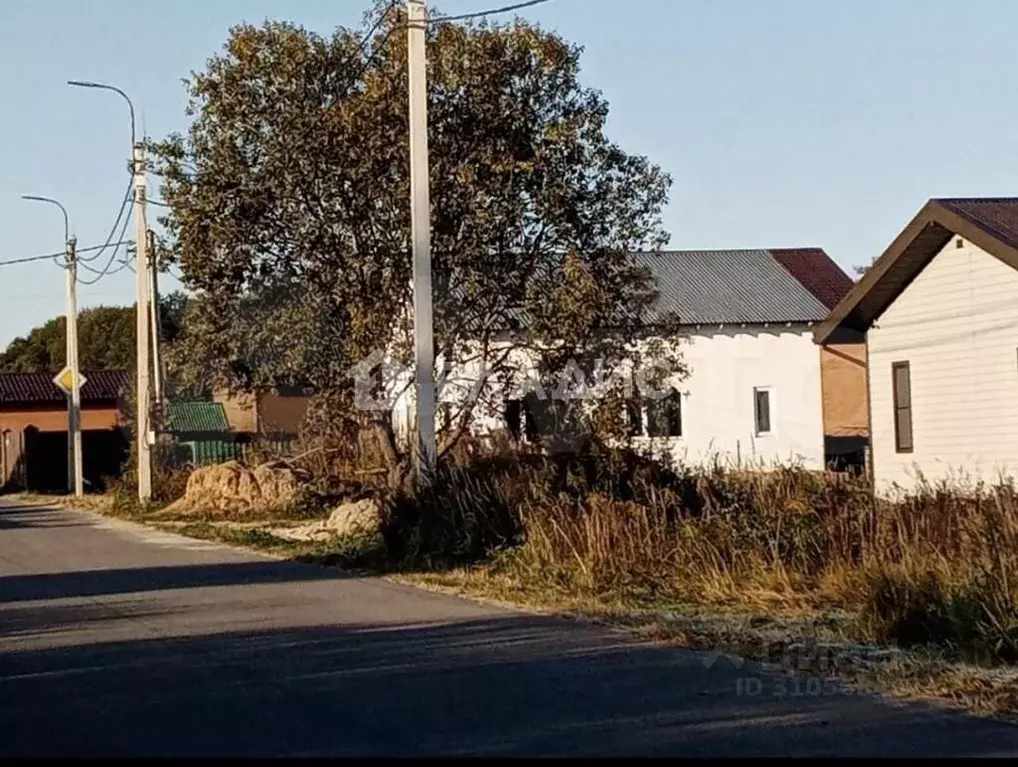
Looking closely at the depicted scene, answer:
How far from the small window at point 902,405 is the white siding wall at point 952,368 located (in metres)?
0.09

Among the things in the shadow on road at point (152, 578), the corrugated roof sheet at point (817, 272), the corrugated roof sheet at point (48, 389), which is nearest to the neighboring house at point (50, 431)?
the corrugated roof sheet at point (48, 389)

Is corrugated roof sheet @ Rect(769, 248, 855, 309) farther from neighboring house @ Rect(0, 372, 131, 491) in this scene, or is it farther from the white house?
neighboring house @ Rect(0, 372, 131, 491)

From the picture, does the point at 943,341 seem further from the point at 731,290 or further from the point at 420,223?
the point at 731,290

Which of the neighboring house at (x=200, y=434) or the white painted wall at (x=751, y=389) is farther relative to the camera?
the neighboring house at (x=200, y=434)

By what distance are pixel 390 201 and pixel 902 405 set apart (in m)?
8.98

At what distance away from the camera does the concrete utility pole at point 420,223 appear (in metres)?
19.6

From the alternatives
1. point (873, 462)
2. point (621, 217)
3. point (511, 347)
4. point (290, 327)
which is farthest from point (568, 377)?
point (873, 462)

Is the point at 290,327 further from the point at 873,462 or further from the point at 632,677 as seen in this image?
the point at 632,677

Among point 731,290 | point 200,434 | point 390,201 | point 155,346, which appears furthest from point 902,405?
point 200,434

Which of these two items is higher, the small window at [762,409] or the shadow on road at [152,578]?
the small window at [762,409]

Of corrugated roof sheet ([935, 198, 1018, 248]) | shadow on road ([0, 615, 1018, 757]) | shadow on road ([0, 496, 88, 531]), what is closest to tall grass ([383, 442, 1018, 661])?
shadow on road ([0, 615, 1018, 757])

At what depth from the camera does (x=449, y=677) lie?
1033 centimetres

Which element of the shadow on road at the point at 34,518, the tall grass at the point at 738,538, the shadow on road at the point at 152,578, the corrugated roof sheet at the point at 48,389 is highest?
the corrugated roof sheet at the point at 48,389

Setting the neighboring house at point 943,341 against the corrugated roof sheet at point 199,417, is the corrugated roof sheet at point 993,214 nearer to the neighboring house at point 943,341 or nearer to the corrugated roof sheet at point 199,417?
the neighboring house at point 943,341
